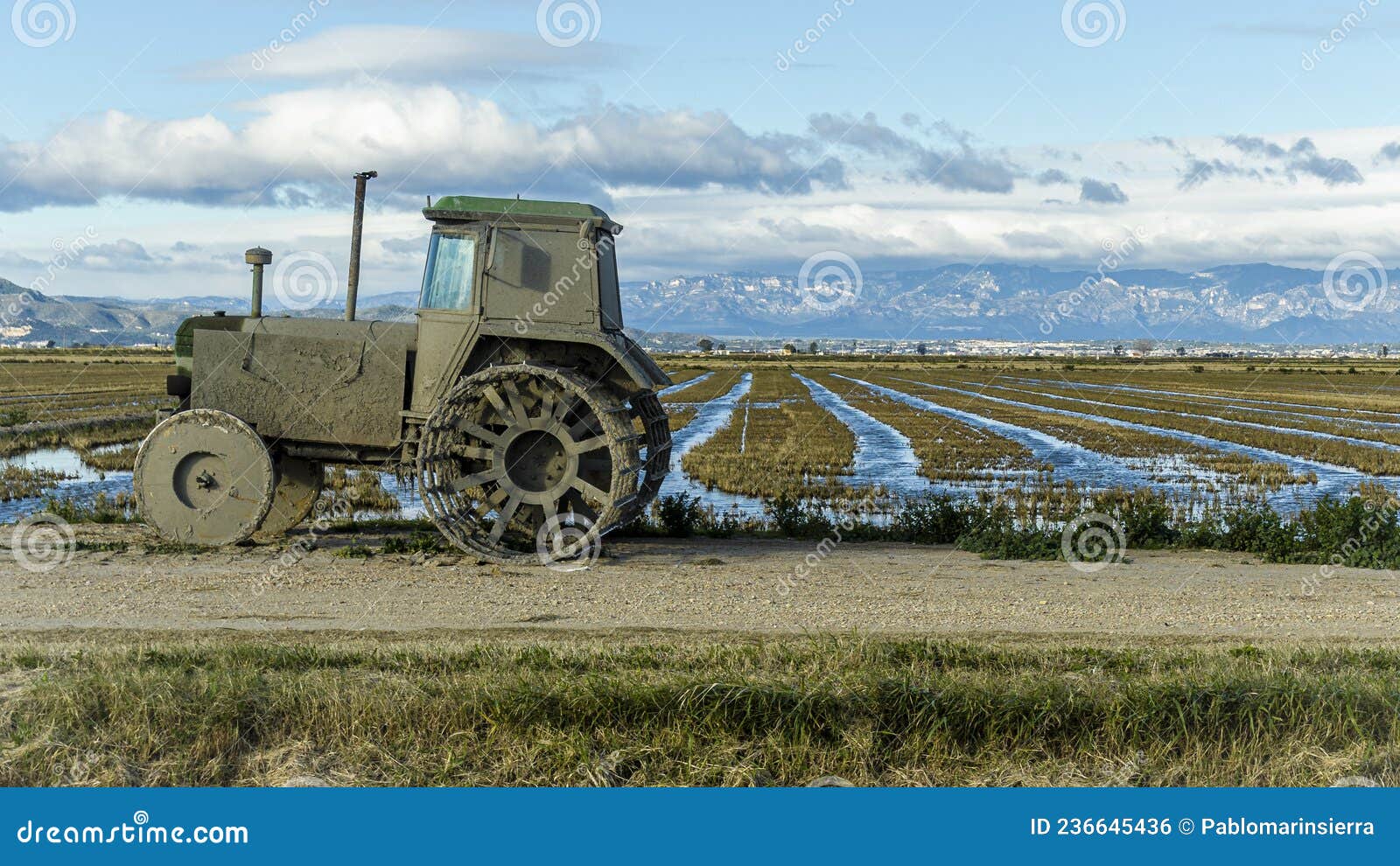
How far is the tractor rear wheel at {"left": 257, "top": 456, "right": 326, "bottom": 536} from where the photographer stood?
12.9m

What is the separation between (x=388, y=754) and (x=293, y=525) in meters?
7.43

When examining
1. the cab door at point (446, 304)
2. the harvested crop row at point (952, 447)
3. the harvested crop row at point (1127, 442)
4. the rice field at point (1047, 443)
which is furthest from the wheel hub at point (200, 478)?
the harvested crop row at point (1127, 442)

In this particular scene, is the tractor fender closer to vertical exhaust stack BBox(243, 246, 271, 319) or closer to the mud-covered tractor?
the mud-covered tractor

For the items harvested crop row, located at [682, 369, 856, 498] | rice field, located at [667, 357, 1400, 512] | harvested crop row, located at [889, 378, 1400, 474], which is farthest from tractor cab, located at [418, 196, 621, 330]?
harvested crop row, located at [889, 378, 1400, 474]

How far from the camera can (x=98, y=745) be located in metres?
5.93

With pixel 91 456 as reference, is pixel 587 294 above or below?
above

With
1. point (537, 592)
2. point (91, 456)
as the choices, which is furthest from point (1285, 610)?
point (91, 456)

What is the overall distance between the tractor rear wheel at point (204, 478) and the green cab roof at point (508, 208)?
298cm

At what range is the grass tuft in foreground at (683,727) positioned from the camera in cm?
592

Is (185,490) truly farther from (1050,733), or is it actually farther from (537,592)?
(1050,733)

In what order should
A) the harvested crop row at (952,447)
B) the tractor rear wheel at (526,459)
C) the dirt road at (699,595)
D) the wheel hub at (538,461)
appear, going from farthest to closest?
the harvested crop row at (952,447) < the wheel hub at (538,461) < the tractor rear wheel at (526,459) < the dirt road at (699,595)

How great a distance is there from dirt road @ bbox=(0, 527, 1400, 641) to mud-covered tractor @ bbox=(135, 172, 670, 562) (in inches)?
23.5

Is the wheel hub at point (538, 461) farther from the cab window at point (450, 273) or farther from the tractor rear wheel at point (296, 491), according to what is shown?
the tractor rear wheel at point (296, 491)

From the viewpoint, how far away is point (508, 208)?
1133 cm
